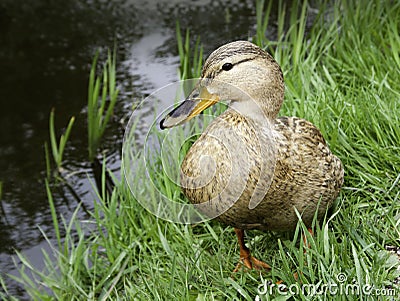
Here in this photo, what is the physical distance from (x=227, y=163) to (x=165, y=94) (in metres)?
0.87

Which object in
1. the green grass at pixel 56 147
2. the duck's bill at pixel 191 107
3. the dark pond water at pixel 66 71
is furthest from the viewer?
the dark pond water at pixel 66 71

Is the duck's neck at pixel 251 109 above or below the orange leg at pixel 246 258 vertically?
above

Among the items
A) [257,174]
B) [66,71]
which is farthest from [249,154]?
[66,71]

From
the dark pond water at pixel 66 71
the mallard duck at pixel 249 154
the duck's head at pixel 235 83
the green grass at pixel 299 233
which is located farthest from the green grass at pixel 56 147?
the duck's head at pixel 235 83

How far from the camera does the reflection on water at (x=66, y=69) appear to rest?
3.81 m

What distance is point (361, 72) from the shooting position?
3.59 metres

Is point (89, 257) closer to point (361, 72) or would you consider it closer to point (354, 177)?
→ point (354, 177)

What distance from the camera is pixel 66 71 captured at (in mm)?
4887

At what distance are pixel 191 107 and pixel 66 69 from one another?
9.18ft

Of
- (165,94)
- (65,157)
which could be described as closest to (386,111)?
(165,94)

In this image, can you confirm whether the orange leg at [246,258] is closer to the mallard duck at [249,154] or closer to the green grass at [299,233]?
the green grass at [299,233]

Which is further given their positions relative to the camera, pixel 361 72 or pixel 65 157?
pixel 65 157

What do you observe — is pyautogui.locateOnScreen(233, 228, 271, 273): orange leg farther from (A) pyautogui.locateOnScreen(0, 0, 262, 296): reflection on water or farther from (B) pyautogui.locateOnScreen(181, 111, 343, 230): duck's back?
(A) pyautogui.locateOnScreen(0, 0, 262, 296): reflection on water

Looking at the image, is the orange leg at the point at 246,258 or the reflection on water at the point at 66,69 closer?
the orange leg at the point at 246,258
